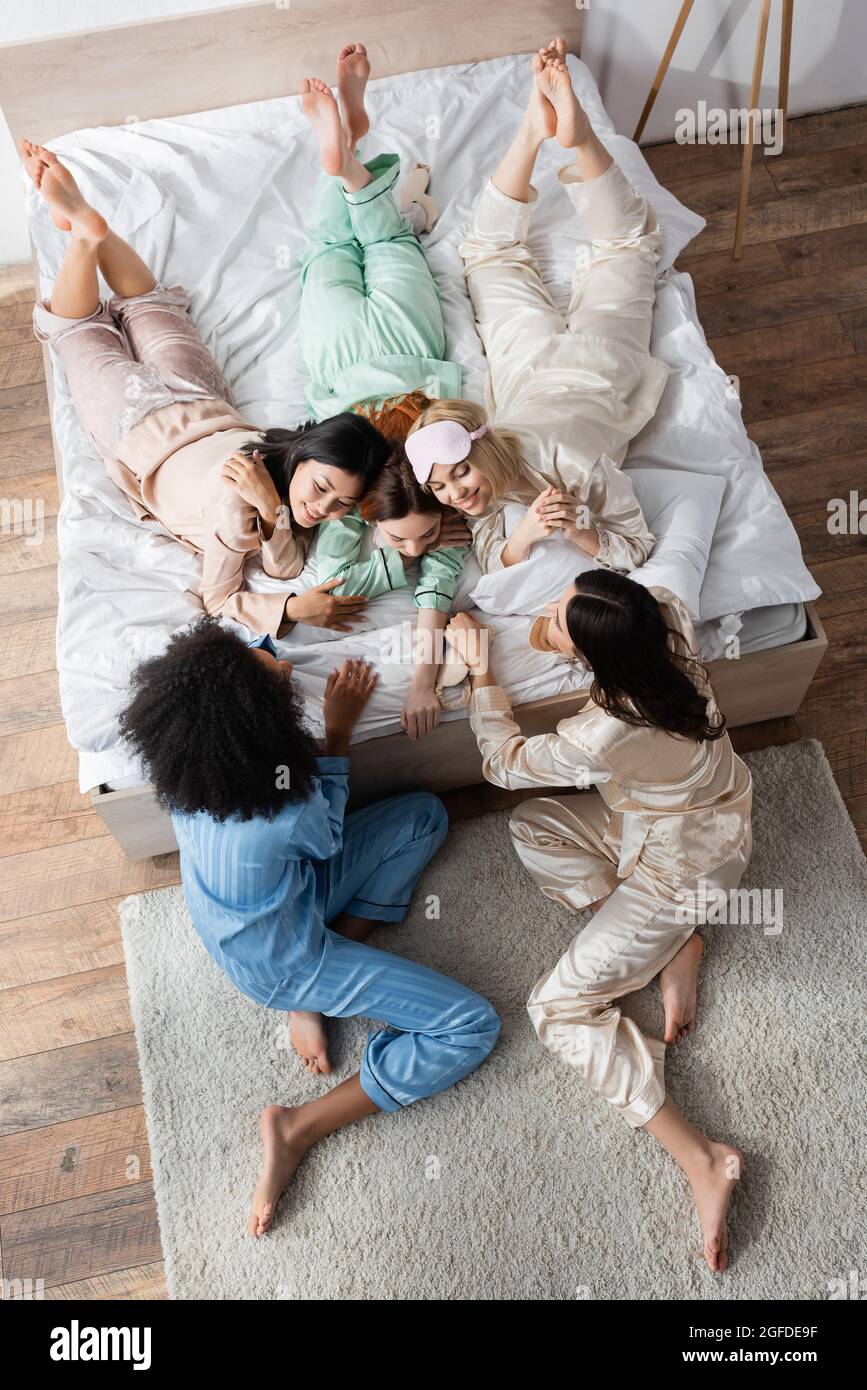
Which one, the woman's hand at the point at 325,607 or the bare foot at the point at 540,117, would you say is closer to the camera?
the woman's hand at the point at 325,607

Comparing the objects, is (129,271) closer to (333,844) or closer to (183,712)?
(183,712)

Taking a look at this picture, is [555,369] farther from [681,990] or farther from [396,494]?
[681,990]

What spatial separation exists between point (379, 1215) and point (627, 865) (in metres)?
0.63

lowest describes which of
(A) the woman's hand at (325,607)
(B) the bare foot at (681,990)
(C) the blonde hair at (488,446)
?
(B) the bare foot at (681,990)

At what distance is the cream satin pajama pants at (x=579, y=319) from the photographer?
5.74 ft

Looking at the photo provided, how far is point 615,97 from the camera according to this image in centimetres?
252

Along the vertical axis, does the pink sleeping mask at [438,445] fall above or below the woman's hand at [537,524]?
above

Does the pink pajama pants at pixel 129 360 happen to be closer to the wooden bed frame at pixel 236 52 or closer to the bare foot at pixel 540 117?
the wooden bed frame at pixel 236 52
